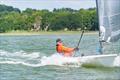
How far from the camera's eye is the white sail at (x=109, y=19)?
918 inches

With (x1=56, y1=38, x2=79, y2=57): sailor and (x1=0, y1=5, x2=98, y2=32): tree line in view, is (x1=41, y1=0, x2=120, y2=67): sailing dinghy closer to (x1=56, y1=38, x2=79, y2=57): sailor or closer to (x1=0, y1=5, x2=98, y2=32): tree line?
(x1=56, y1=38, x2=79, y2=57): sailor

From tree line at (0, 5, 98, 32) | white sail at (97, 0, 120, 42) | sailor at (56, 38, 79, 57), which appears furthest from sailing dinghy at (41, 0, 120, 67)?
tree line at (0, 5, 98, 32)

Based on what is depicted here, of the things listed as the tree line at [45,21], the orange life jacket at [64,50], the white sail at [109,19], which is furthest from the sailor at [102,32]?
the tree line at [45,21]

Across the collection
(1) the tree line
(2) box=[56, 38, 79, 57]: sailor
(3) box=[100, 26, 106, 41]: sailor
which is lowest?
(1) the tree line

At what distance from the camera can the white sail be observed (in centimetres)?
2333

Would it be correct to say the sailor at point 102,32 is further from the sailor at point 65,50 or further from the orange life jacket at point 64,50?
the orange life jacket at point 64,50

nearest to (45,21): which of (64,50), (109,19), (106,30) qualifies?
(64,50)

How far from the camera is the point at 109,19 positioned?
23.5 metres

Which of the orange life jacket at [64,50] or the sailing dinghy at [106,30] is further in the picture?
the orange life jacket at [64,50]

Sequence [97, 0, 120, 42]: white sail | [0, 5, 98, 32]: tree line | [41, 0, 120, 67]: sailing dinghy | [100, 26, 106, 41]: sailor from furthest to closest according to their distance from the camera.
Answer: [0, 5, 98, 32]: tree line < [97, 0, 120, 42]: white sail < [100, 26, 106, 41]: sailor < [41, 0, 120, 67]: sailing dinghy

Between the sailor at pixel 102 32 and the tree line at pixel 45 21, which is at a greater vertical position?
the sailor at pixel 102 32

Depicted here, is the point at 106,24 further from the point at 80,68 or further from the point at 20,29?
the point at 20,29

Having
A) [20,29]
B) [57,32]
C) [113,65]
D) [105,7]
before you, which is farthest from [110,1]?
[20,29]

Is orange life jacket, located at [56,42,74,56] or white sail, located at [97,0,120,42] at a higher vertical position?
white sail, located at [97,0,120,42]
